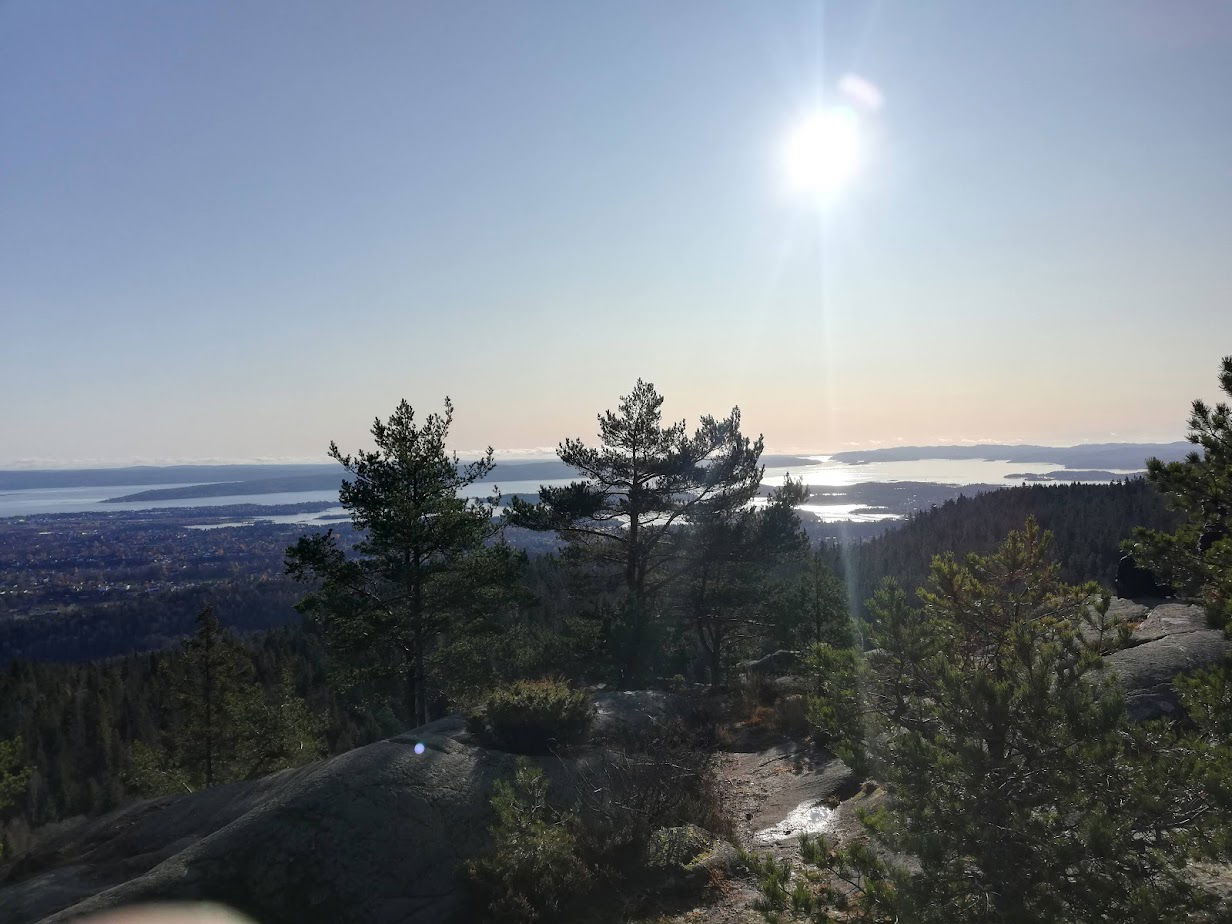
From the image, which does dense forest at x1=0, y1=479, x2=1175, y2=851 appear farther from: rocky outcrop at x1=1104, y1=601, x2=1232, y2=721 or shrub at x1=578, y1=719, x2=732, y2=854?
rocky outcrop at x1=1104, y1=601, x2=1232, y2=721

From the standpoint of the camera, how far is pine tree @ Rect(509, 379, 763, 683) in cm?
2148

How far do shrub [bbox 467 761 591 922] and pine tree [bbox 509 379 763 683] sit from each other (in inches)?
499

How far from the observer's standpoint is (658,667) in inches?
887

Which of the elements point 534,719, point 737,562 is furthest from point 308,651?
point 534,719

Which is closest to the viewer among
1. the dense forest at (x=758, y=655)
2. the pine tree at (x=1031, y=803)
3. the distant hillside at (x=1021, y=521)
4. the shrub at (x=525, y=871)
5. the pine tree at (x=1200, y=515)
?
the pine tree at (x=1031, y=803)

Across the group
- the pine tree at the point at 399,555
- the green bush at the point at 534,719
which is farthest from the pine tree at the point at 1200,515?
the pine tree at the point at 399,555

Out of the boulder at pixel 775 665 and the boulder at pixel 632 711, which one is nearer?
the boulder at pixel 632 711

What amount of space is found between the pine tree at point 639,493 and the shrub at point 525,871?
41.6 feet

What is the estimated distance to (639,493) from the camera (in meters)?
21.9

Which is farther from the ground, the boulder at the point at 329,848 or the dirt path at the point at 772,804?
the boulder at the point at 329,848

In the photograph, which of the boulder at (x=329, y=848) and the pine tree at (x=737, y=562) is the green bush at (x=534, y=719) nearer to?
the boulder at (x=329, y=848)

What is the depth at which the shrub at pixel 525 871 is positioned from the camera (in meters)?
7.61

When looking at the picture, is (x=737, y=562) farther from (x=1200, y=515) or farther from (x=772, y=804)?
(x=1200, y=515)

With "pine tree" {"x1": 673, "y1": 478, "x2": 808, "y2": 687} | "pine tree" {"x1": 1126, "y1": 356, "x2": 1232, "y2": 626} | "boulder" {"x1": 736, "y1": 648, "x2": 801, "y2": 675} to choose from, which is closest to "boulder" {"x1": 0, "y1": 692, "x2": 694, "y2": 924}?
A: "pine tree" {"x1": 1126, "y1": 356, "x2": 1232, "y2": 626}
